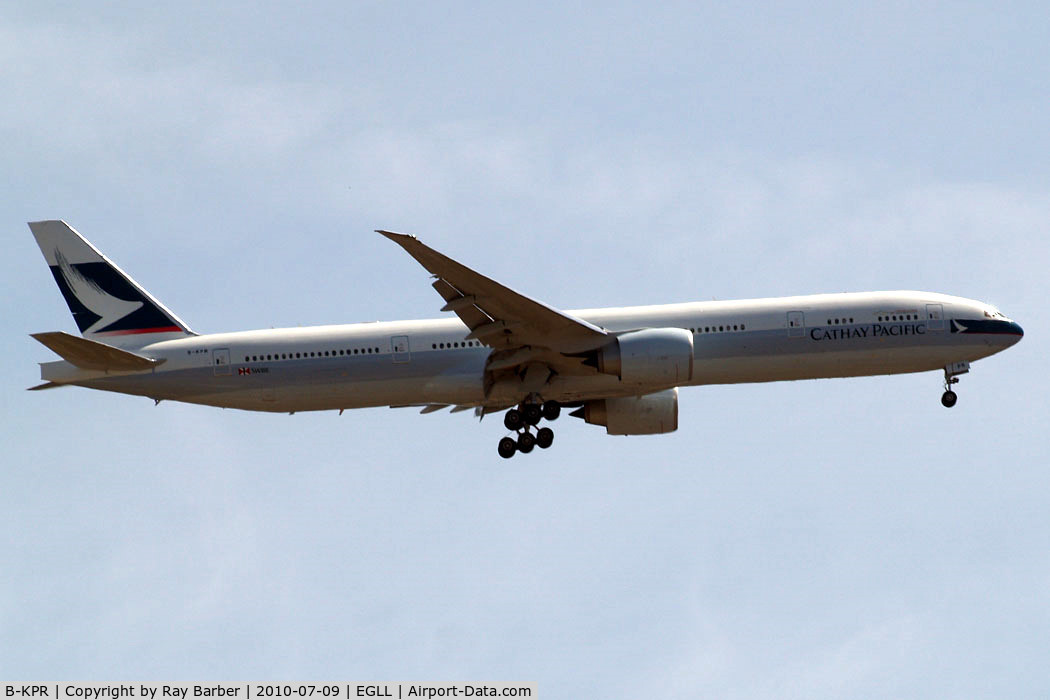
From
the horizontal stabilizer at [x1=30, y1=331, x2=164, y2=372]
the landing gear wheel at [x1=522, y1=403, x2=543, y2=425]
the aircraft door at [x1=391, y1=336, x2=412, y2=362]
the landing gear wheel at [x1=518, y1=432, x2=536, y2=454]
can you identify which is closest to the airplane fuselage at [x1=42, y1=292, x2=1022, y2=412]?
the aircraft door at [x1=391, y1=336, x2=412, y2=362]

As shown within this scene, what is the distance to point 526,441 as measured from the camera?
41.0 meters

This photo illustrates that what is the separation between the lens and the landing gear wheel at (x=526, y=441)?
41.0 metres

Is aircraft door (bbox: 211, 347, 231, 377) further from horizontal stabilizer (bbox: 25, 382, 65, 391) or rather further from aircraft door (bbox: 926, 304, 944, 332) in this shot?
aircraft door (bbox: 926, 304, 944, 332)

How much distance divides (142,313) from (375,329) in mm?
7352

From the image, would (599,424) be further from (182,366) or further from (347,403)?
(182,366)

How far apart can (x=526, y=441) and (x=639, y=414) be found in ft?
12.3

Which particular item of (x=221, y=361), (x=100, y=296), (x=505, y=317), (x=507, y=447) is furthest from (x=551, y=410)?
(x=100, y=296)

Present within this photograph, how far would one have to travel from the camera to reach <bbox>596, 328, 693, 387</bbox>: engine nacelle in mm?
37531

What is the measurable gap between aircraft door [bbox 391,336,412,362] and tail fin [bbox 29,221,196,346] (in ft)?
20.8

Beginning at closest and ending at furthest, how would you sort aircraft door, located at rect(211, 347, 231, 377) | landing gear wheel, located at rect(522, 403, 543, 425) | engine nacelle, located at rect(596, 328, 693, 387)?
engine nacelle, located at rect(596, 328, 693, 387)
aircraft door, located at rect(211, 347, 231, 377)
landing gear wheel, located at rect(522, 403, 543, 425)

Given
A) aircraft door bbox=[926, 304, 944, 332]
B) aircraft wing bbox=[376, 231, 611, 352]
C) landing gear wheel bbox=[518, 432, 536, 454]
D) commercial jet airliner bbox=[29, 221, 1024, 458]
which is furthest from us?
landing gear wheel bbox=[518, 432, 536, 454]

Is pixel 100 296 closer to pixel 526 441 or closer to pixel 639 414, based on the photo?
pixel 526 441

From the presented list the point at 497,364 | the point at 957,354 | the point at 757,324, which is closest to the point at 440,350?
the point at 497,364

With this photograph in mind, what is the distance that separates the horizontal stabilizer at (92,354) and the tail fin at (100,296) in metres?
1.44
